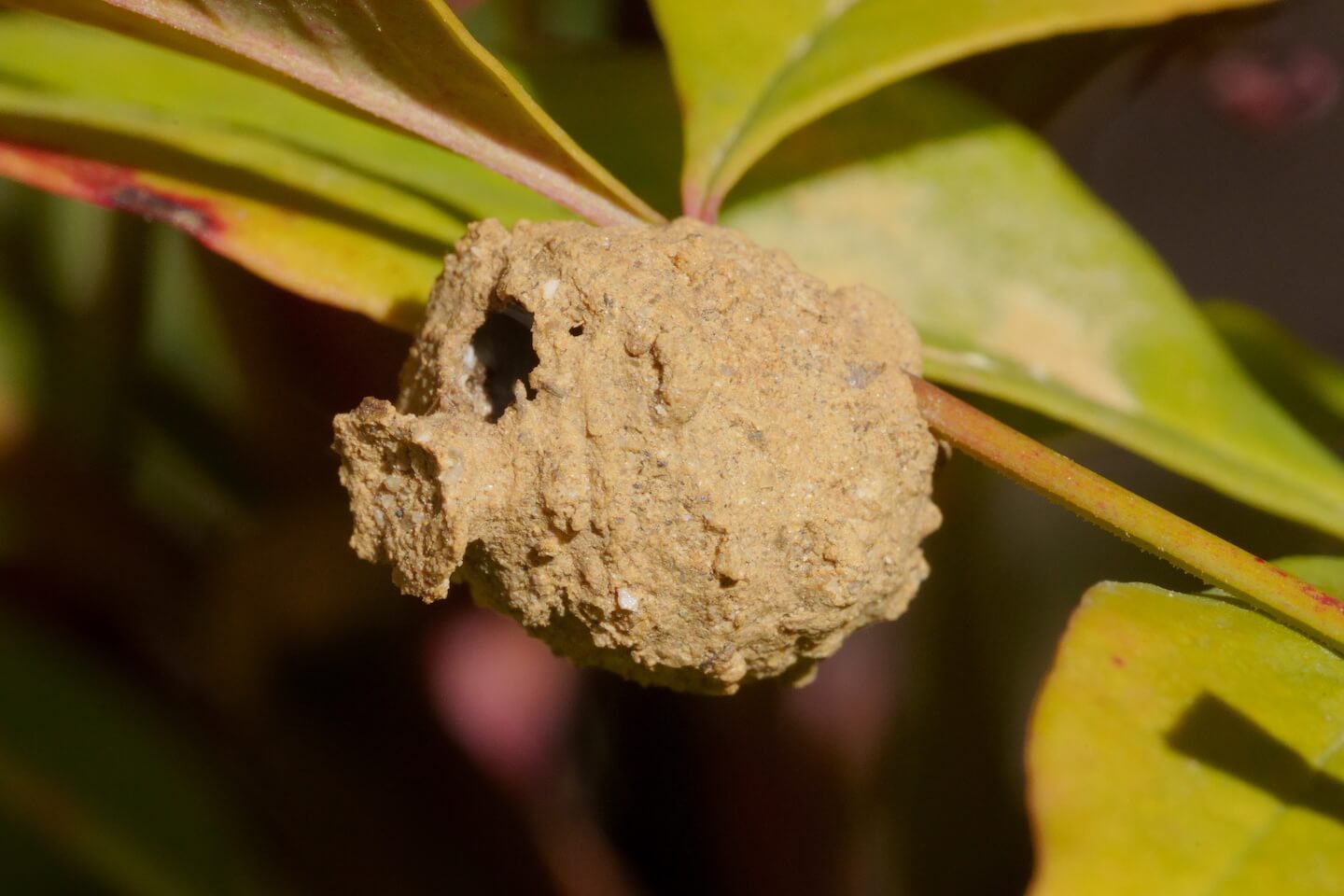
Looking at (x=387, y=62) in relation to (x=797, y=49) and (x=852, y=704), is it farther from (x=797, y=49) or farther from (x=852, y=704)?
(x=852, y=704)

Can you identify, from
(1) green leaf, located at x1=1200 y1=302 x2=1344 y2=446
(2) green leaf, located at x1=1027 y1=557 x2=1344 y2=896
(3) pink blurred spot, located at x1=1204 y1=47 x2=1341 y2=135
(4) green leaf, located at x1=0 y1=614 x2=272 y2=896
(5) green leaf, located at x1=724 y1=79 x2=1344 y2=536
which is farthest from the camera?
(3) pink blurred spot, located at x1=1204 y1=47 x2=1341 y2=135

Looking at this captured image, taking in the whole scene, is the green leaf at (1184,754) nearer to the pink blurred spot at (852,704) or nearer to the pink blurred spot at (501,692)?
the pink blurred spot at (852,704)

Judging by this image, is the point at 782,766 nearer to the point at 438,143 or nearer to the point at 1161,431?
the point at 1161,431

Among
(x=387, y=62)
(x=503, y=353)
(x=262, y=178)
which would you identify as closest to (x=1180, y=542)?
(x=503, y=353)

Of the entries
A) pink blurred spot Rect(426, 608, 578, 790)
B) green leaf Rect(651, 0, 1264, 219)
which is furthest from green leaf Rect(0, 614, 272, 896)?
green leaf Rect(651, 0, 1264, 219)

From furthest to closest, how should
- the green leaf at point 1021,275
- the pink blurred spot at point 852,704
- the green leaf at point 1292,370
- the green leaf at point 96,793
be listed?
the pink blurred spot at point 852,704, the green leaf at point 96,793, the green leaf at point 1292,370, the green leaf at point 1021,275

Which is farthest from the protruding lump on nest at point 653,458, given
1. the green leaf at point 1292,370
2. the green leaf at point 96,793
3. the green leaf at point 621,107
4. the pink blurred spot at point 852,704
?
the pink blurred spot at point 852,704

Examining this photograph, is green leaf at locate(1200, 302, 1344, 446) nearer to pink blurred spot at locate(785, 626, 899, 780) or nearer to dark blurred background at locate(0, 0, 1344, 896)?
dark blurred background at locate(0, 0, 1344, 896)
